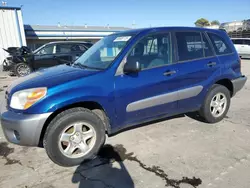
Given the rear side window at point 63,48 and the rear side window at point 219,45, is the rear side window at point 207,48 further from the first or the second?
the rear side window at point 63,48

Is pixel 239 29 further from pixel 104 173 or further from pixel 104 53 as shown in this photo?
pixel 104 173

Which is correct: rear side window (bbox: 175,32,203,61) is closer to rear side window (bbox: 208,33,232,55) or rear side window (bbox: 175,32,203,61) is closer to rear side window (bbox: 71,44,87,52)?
rear side window (bbox: 208,33,232,55)

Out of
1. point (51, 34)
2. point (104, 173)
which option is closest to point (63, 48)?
point (104, 173)

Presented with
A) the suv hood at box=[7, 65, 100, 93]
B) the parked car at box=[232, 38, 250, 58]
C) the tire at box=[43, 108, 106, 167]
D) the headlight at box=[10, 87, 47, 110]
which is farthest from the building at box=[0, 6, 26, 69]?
the tire at box=[43, 108, 106, 167]

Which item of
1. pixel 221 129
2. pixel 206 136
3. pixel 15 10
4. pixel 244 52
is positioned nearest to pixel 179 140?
pixel 206 136

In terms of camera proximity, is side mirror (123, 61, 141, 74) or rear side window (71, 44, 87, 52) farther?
rear side window (71, 44, 87, 52)

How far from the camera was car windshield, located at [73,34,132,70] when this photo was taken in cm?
337

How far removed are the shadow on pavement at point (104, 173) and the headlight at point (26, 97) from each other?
108cm

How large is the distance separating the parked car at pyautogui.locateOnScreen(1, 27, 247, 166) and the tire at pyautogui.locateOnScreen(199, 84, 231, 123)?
0.06 feet

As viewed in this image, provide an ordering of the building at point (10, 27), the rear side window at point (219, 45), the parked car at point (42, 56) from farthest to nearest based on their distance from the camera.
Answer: the building at point (10, 27)
the parked car at point (42, 56)
the rear side window at point (219, 45)

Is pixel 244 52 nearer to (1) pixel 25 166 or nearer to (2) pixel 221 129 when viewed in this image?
(2) pixel 221 129

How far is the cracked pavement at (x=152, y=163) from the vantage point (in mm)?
2666

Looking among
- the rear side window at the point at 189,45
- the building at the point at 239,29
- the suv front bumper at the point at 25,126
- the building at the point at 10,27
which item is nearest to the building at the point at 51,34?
the building at the point at 10,27

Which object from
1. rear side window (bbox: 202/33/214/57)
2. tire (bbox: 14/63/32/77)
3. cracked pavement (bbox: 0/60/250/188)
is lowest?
cracked pavement (bbox: 0/60/250/188)
